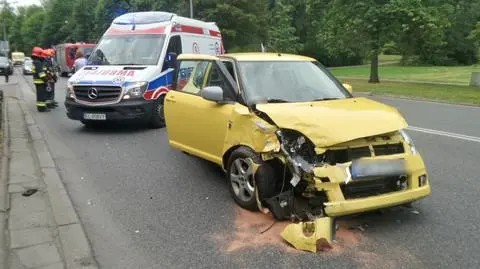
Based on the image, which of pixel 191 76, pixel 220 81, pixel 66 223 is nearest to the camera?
pixel 66 223

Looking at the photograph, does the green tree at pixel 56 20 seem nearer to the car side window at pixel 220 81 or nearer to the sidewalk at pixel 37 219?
the sidewalk at pixel 37 219

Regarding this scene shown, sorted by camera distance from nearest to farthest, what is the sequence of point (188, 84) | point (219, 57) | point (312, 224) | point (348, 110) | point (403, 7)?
point (312, 224) < point (348, 110) < point (219, 57) < point (188, 84) < point (403, 7)

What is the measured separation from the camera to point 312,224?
4527 mm

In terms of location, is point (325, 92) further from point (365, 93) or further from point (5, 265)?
point (365, 93)

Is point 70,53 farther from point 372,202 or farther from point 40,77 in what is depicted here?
point 372,202

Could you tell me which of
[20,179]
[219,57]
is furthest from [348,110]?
[20,179]

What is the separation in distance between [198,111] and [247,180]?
1.55 m

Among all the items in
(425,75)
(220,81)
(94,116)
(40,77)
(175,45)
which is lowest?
(425,75)

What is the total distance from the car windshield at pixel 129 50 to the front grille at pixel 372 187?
7.43m

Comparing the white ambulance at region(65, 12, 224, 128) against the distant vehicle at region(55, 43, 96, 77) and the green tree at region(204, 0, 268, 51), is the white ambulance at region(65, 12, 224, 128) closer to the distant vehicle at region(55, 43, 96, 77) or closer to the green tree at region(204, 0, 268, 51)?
the distant vehicle at region(55, 43, 96, 77)

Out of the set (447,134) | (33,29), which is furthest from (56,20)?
(447,134)

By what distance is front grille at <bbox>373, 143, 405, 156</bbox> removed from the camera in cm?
495

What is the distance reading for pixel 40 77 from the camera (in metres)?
14.5

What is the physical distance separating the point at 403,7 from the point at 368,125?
21.3 m
